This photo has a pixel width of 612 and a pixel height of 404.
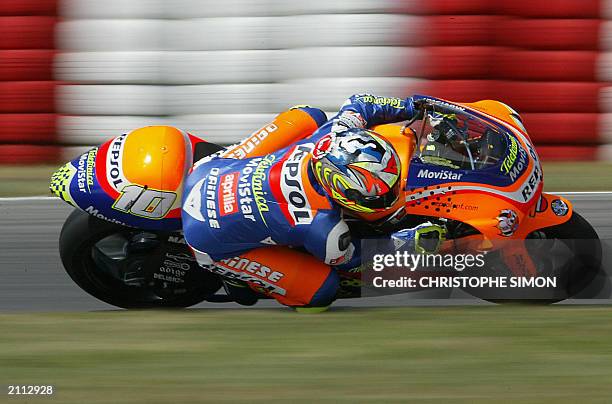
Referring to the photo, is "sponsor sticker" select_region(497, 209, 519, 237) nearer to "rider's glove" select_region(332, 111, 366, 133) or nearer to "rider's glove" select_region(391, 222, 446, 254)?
"rider's glove" select_region(391, 222, 446, 254)

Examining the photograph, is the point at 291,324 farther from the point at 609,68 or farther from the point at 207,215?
the point at 609,68

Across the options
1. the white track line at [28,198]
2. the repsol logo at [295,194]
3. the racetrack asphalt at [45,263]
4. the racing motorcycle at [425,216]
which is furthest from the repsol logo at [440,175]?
the white track line at [28,198]

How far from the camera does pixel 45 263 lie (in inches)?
247

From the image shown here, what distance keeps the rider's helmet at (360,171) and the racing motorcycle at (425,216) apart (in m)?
0.19

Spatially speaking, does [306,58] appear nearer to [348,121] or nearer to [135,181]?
[348,121]

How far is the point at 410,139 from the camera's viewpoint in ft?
15.3

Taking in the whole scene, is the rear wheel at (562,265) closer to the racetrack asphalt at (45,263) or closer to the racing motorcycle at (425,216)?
the racing motorcycle at (425,216)

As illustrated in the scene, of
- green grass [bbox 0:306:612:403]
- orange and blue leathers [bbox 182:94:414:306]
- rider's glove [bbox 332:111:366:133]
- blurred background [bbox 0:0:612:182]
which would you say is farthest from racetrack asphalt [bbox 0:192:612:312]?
blurred background [bbox 0:0:612:182]

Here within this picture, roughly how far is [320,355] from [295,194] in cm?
77

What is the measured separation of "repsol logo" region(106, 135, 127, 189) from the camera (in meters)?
4.91

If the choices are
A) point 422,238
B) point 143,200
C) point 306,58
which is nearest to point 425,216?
point 422,238

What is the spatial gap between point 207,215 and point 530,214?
154 cm

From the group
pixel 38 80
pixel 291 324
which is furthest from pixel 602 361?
pixel 38 80

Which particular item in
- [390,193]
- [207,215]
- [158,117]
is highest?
[390,193]
